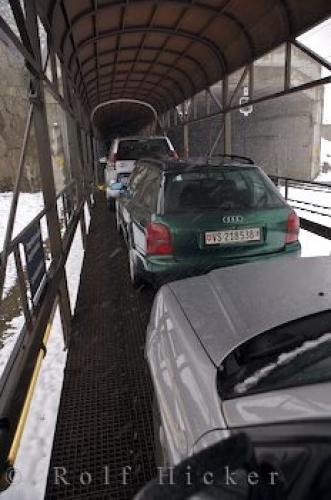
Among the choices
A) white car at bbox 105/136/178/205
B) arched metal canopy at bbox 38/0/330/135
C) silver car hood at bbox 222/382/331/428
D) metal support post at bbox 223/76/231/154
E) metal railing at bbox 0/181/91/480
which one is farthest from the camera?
white car at bbox 105/136/178/205

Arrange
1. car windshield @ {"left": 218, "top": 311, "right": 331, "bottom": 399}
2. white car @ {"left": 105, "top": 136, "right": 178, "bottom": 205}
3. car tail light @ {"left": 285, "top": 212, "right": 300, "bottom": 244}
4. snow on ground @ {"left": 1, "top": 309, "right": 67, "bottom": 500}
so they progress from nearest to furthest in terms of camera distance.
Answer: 1. car windshield @ {"left": 218, "top": 311, "right": 331, "bottom": 399}
2. snow on ground @ {"left": 1, "top": 309, "right": 67, "bottom": 500}
3. car tail light @ {"left": 285, "top": 212, "right": 300, "bottom": 244}
4. white car @ {"left": 105, "top": 136, "right": 178, "bottom": 205}

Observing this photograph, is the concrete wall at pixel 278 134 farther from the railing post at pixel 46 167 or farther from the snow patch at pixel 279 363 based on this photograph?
the snow patch at pixel 279 363

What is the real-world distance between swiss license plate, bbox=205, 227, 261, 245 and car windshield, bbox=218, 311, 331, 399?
94.4 inches

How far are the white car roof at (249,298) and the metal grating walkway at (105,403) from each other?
1.28 m

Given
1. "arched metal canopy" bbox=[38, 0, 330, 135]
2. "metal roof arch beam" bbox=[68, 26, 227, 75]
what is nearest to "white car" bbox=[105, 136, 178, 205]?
"arched metal canopy" bbox=[38, 0, 330, 135]

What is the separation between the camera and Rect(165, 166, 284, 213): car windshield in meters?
4.36

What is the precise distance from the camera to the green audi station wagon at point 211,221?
4180 millimetres

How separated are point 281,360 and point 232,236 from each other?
272cm

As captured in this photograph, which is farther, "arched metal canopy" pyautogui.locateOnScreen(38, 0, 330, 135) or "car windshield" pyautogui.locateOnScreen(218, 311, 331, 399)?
"arched metal canopy" pyautogui.locateOnScreen(38, 0, 330, 135)

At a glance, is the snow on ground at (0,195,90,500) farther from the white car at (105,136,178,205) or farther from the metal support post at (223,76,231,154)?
the metal support post at (223,76,231,154)

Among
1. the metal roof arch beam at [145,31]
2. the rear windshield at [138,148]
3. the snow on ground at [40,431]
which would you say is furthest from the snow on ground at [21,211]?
the snow on ground at [40,431]

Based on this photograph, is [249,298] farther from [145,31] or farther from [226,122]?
[226,122]

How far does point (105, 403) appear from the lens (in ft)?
10.9

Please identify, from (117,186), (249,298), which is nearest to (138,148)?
(117,186)
